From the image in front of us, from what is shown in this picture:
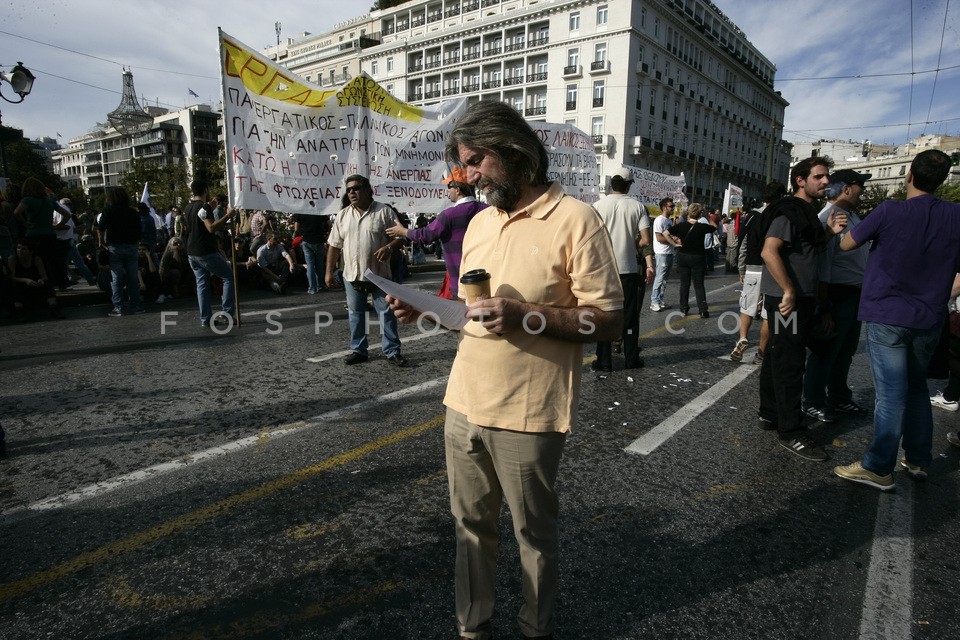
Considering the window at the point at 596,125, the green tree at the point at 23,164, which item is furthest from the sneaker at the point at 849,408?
the green tree at the point at 23,164

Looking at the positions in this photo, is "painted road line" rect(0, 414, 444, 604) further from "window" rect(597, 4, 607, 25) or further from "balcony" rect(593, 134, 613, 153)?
"window" rect(597, 4, 607, 25)

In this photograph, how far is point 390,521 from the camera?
9.07 ft

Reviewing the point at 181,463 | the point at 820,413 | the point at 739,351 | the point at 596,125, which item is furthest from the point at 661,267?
the point at 596,125

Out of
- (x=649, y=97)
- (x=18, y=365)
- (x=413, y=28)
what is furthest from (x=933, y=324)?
(x=413, y=28)

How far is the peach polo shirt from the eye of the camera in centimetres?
170

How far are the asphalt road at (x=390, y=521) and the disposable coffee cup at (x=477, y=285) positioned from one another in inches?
49.7

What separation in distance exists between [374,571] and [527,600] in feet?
2.57

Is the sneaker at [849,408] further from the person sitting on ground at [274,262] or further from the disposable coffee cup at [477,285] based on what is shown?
the person sitting on ground at [274,262]

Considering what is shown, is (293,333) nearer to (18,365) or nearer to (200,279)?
(200,279)

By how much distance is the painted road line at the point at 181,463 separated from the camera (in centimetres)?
287

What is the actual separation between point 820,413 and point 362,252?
13.9 feet

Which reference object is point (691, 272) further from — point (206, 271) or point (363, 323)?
point (206, 271)

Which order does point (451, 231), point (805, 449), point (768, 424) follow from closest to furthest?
1. point (805, 449)
2. point (768, 424)
3. point (451, 231)

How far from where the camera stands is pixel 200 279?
24.2 feet
